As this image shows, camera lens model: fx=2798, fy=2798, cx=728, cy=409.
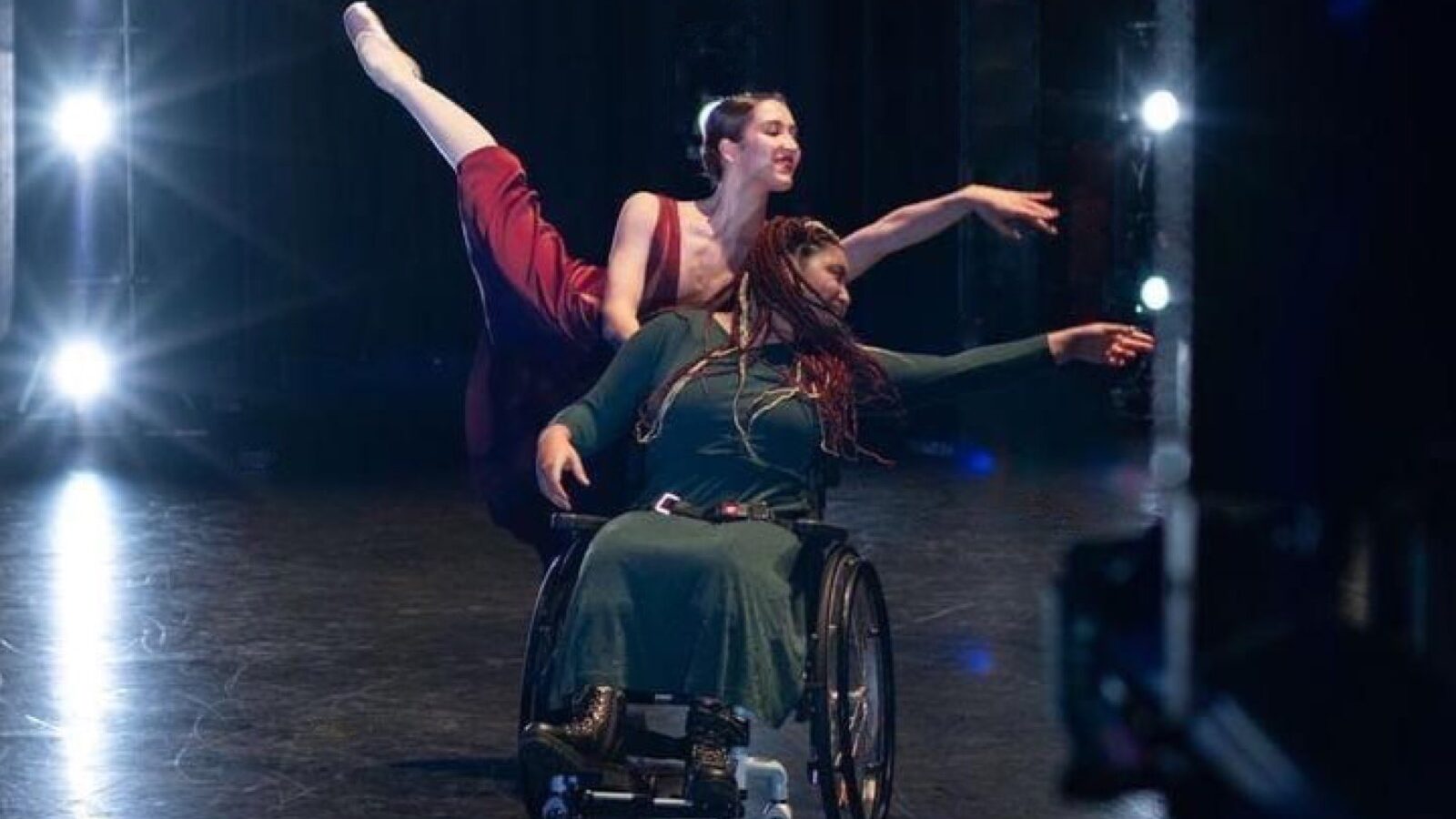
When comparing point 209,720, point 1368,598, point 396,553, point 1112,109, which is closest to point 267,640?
point 209,720

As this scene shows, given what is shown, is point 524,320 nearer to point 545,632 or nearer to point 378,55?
point 378,55

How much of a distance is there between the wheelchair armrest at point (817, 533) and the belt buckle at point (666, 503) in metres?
0.22

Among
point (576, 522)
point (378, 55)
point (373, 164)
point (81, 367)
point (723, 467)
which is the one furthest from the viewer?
point (373, 164)

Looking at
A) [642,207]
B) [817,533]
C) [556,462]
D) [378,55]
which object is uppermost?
[378,55]

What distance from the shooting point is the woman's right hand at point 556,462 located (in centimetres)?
455

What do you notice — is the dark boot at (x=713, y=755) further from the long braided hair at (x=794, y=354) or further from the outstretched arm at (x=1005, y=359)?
the outstretched arm at (x=1005, y=359)

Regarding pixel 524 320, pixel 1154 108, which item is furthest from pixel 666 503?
pixel 1154 108

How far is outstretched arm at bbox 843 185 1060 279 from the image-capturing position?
5.05 meters

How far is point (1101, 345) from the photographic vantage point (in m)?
4.56

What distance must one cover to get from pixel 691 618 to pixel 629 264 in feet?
2.87

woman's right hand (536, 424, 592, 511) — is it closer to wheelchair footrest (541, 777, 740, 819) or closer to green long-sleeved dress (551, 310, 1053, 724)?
green long-sleeved dress (551, 310, 1053, 724)

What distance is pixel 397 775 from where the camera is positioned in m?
5.46

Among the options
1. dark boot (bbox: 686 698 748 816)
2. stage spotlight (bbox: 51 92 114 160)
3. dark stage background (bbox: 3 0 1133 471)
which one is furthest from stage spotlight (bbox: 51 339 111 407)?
dark boot (bbox: 686 698 748 816)

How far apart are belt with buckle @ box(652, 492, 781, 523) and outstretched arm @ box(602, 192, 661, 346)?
44 centimetres
